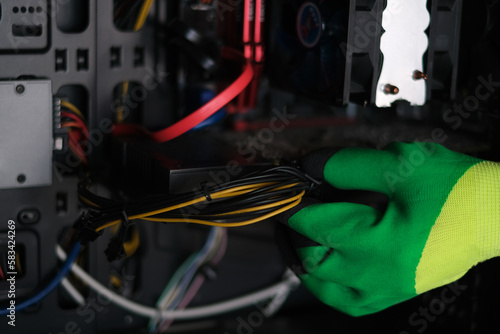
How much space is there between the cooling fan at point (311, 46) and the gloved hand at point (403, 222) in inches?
5.4

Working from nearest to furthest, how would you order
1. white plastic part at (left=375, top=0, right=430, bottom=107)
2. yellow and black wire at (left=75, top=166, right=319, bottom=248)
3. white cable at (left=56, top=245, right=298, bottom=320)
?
yellow and black wire at (left=75, top=166, right=319, bottom=248), white plastic part at (left=375, top=0, right=430, bottom=107), white cable at (left=56, top=245, right=298, bottom=320)

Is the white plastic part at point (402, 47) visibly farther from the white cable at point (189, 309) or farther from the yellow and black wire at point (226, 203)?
the white cable at point (189, 309)

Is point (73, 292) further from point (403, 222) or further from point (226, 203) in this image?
point (403, 222)

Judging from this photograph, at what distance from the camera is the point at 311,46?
0.93 meters

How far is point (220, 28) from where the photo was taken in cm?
104

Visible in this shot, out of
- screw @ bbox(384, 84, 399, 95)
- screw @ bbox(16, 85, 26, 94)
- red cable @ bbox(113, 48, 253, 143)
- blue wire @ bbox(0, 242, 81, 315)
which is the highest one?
screw @ bbox(384, 84, 399, 95)

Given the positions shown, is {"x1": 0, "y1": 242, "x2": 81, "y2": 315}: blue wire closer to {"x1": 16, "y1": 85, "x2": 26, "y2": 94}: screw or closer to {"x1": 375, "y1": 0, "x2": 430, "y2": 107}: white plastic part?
{"x1": 16, "y1": 85, "x2": 26, "y2": 94}: screw

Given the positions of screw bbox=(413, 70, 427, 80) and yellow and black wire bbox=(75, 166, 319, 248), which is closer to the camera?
yellow and black wire bbox=(75, 166, 319, 248)

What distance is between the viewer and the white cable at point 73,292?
0.99 metres

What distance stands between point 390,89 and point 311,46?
0.47 ft

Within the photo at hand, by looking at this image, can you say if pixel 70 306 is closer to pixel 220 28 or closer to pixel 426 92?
pixel 220 28

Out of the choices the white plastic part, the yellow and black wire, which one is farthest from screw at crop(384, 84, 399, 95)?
the yellow and black wire

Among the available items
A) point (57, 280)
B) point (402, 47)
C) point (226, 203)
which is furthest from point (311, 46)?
point (57, 280)

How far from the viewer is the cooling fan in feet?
2.82
